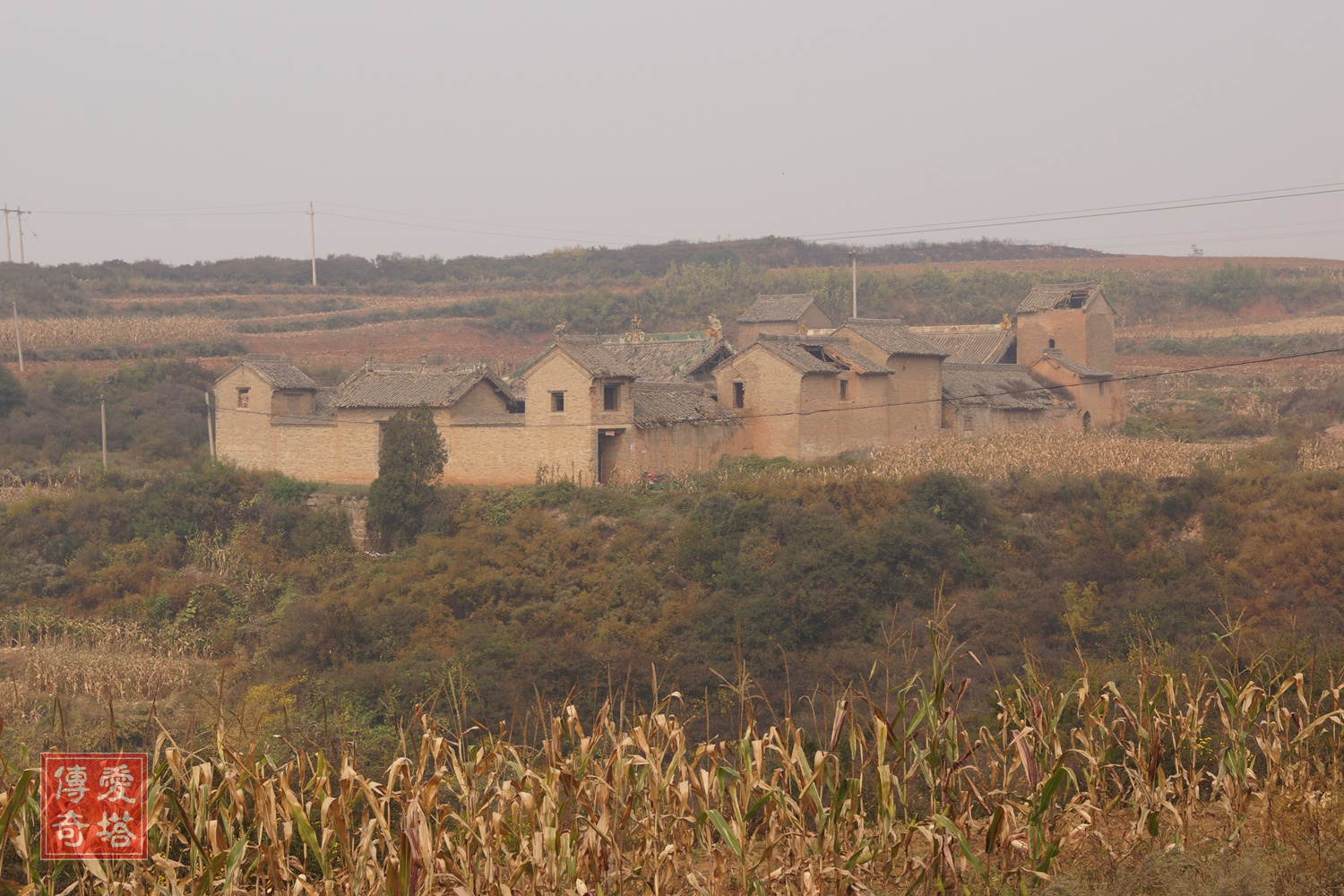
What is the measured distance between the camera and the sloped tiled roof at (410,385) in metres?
27.1

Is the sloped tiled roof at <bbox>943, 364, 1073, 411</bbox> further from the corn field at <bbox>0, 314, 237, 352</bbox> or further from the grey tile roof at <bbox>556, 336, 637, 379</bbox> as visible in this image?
the corn field at <bbox>0, 314, 237, 352</bbox>

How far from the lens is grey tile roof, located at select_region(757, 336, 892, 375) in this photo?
27.7m

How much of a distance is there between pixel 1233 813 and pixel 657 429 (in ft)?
69.2

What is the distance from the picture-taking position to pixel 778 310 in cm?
3772

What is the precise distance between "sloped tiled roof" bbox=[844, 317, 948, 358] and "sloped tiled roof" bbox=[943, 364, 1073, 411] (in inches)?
61.7

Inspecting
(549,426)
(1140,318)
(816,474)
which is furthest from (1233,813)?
(1140,318)

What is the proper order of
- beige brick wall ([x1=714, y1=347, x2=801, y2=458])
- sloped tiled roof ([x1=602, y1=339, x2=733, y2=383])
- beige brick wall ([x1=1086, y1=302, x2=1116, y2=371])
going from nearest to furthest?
beige brick wall ([x1=714, y1=347, x2=801, y2=458]) → sloped tiled roof ([x1=602, y1=339, x2=733, y2=383]) → beige brick wall ([x1=1086, y1=302, x2=1116, y2=371])

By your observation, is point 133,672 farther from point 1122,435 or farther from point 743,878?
point 1122,435

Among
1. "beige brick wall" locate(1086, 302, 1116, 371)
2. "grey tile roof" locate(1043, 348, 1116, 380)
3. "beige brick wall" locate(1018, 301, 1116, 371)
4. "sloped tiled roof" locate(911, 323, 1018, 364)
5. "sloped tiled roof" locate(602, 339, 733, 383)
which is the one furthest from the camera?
"beige brick wall" locate(1086, 302, 1116, 371)

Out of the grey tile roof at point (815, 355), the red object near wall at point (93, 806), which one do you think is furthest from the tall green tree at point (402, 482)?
the red object near wall at point (93, 806)

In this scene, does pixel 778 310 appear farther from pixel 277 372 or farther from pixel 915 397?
pixel 277 372

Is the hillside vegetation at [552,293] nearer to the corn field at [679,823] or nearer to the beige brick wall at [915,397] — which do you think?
the beige brick wall at [915,397]

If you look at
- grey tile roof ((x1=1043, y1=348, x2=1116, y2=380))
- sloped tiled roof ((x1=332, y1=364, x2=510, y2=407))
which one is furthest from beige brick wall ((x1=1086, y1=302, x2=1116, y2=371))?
sloped tiled roof ((x1=332, y1=364, x2=510, y2=407))

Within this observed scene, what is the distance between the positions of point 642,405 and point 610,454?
138 cm
